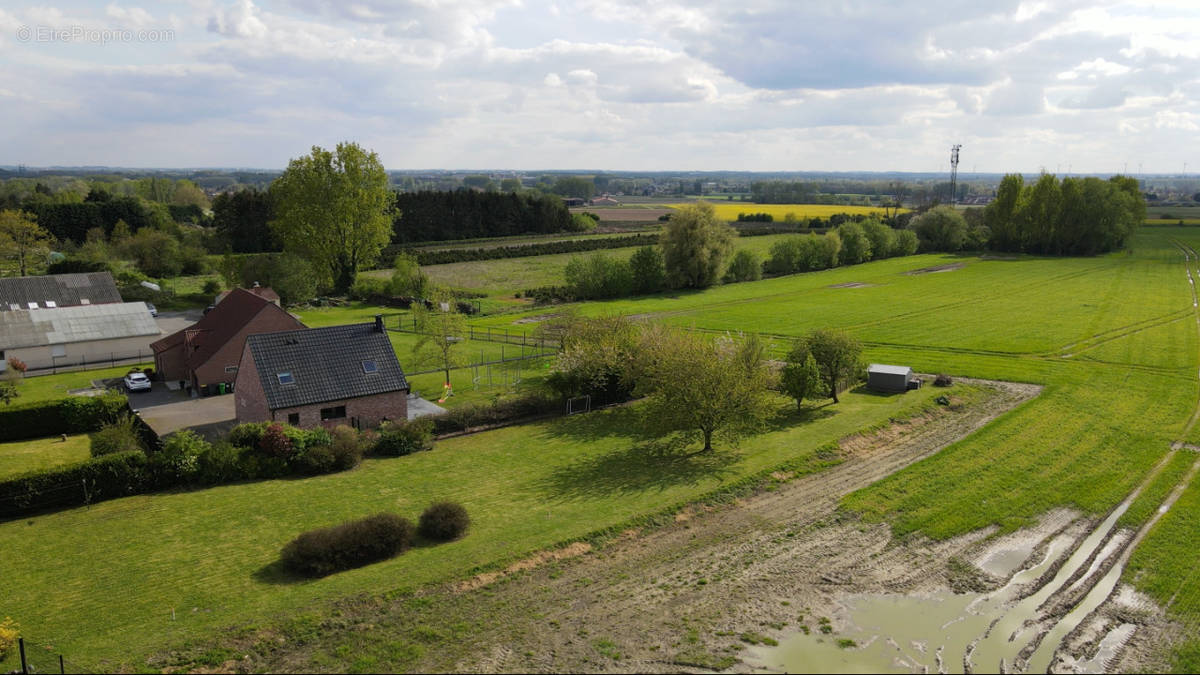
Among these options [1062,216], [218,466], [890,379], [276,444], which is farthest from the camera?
[1062,216]

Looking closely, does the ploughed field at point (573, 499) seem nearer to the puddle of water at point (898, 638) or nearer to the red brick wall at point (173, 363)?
the puddle of water at point (898, 638)

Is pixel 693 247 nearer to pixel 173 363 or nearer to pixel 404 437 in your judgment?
pixel 173 363

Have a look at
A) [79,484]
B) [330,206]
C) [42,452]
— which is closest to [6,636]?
[79,484]

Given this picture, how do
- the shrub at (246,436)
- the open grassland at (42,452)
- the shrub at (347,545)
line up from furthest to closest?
the open grassland at (42,452)
the shrub at (246,436)
the shrub at (347,545)

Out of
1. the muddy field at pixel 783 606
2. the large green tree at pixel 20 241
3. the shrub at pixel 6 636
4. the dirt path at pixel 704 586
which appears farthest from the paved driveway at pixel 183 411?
the large green tree at pixel 20 241

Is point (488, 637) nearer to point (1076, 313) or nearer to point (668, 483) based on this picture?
point (668, 483)

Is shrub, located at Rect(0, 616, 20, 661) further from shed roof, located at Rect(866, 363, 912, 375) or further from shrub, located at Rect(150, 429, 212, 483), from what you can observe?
shed roof, located at Rect(866, 363, 912, 375)
